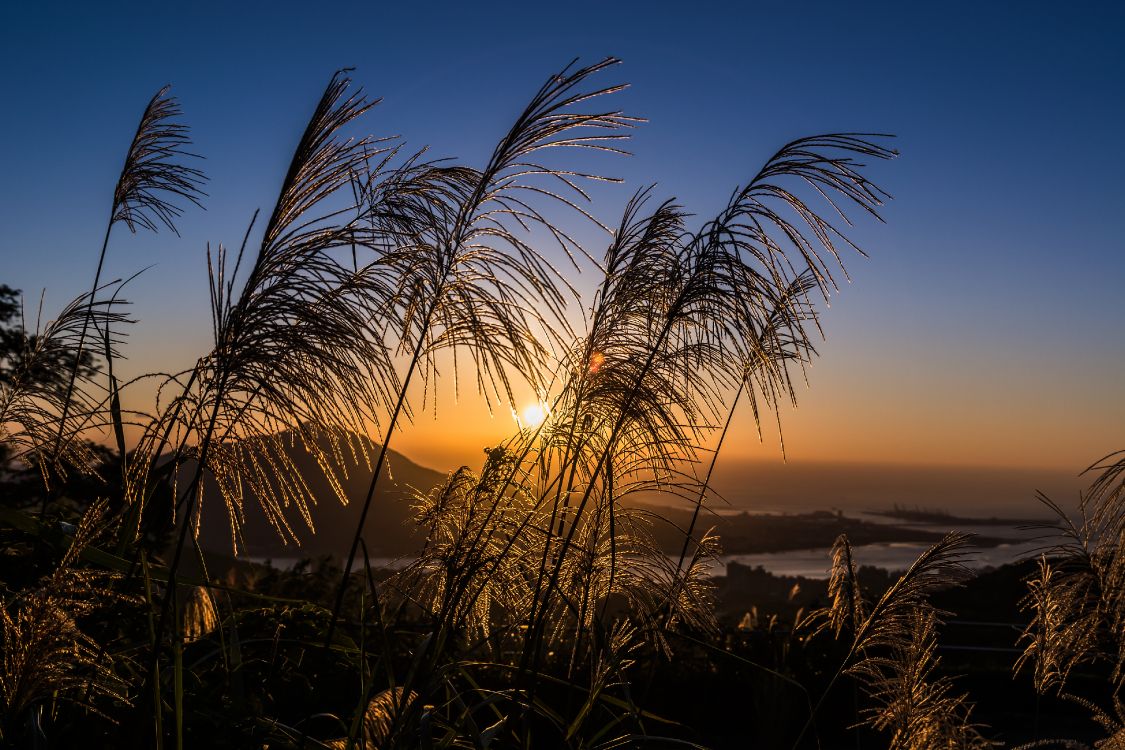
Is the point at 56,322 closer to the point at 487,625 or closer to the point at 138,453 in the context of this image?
the point at 138,453

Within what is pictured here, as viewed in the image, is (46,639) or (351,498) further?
(351,498)

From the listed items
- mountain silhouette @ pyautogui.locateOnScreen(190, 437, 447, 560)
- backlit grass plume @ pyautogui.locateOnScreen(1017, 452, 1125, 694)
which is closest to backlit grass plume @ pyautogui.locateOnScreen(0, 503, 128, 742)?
mountain silhouette @ pyautogui.locateOnScreen(190, 437, 447, 560)

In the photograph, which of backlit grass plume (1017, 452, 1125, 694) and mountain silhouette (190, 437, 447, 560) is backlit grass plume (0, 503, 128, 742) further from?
backlit grass plume (1017, 452, 1125, 694)

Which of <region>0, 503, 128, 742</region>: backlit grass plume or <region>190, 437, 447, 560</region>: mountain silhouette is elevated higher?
<region>190, 437, 447, 560</region>: mountain silhouette

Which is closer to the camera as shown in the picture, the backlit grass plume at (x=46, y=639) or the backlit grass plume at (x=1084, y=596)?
the backlit grass plume at (x=46, y=639)

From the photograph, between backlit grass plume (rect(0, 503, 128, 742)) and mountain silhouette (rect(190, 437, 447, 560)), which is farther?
mountain silhouette (rect(190, 437, 447, 560))

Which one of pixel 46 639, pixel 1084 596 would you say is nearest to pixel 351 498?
pixel 46 639

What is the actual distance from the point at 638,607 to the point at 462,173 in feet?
4.87

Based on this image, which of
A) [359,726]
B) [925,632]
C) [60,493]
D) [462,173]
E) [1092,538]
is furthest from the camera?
[60,493]

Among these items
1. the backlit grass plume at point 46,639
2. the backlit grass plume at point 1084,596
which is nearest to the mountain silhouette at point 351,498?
the backlit grass plume at point 46,639

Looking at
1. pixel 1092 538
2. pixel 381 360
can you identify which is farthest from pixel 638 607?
pixel 1092 538

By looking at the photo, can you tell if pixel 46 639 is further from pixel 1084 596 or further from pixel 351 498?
pixel 1084 596

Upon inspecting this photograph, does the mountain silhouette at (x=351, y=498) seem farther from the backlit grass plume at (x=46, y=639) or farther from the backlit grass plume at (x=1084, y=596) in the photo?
the backlit grass plume at (x=1084, y=596)

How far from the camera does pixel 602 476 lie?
8.51 feet
